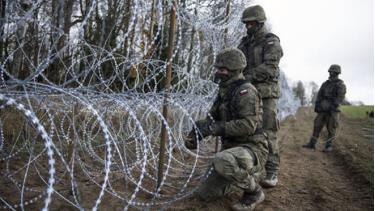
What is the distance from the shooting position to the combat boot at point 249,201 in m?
3.10

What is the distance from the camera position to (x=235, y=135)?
3016 millimetres

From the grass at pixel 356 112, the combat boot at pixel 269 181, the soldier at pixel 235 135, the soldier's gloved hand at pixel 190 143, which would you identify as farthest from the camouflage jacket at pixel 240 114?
the grass at pixel 356 112

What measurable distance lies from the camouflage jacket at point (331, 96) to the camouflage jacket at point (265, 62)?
356cm

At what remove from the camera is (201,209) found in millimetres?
3107

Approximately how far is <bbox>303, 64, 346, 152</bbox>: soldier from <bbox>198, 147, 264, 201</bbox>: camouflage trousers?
4350mm

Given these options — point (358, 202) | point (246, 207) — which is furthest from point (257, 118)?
point (358, 202)

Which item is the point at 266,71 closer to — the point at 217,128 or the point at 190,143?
the point at 217,128

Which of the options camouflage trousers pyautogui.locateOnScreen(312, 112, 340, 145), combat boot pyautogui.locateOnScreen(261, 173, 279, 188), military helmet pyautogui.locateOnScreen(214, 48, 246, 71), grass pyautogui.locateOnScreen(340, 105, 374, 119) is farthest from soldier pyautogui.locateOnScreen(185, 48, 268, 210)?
grass pyautogui.locateOnScreen(340, 105, 374, 119)

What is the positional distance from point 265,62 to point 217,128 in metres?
1.13

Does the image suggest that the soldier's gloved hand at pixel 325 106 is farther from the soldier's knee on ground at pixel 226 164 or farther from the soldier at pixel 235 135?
the soldier's knee on ground at pixel 226 164

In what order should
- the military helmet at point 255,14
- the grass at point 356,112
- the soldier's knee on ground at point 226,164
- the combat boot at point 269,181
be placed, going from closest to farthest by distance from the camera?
1. the soldier's knee on ground at point 226,164
2. the military helmet at point 255,14
3. the combat boot at point 269,181
4. the grass at point 356,112

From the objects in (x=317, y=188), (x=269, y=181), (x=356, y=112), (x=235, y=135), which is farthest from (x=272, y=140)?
(x=356, y=112)

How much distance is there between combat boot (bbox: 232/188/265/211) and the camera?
3.10m

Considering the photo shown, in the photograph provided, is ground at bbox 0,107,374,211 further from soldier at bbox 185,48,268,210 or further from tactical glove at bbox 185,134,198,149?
tactical glove at bbox 185,134,198,149
